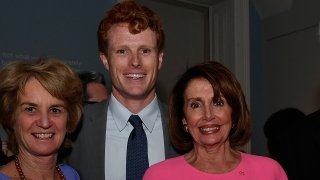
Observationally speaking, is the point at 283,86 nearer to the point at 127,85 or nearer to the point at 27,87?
the point at 127,85

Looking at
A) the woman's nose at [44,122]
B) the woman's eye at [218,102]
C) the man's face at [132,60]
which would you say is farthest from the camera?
the man's face at [132,60]

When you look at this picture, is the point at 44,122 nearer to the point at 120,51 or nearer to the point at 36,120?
the point at 36,120

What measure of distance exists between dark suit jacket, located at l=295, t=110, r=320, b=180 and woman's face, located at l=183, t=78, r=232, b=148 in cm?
39

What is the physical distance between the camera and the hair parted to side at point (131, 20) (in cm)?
205

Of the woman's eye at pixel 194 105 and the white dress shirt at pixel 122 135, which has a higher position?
the woman's eye at pixel 194 105

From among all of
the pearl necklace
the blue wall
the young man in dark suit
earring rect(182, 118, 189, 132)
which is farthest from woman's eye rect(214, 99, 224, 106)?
the blue wall

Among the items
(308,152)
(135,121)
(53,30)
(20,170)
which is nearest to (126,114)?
(135,121)

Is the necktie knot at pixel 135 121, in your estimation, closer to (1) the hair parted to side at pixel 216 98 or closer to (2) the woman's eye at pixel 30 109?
(1) the hair parted to side at pixel 216 98

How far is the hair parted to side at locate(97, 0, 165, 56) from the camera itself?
6.72ft

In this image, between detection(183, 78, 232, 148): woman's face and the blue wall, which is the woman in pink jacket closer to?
detection(183, 78, 232, 148): woman's face

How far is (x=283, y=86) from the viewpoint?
455 cm

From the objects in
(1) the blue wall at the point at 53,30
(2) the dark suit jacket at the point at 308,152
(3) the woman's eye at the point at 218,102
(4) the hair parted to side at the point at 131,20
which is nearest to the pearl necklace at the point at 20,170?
(4) the hair parted to side at the point at 131,20

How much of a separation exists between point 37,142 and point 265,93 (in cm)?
339

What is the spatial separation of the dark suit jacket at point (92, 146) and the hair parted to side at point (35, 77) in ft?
0.43
